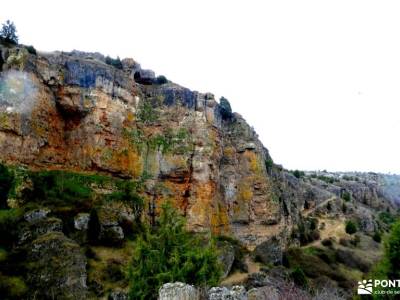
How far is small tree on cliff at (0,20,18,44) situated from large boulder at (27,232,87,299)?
87.7 feet

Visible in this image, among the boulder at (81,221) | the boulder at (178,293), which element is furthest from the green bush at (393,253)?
the boulder at (81,221)

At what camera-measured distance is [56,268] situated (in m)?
29.5

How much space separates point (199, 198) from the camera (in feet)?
164

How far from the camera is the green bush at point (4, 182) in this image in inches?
1469

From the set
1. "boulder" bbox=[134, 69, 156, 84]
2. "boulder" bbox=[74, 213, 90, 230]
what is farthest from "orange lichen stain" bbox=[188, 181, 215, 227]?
"boulder" bbox=[134, 69, 156, 84]

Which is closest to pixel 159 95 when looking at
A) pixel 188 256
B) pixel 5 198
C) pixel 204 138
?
pixel 204 138

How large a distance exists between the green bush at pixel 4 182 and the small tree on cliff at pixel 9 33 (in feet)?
56.8

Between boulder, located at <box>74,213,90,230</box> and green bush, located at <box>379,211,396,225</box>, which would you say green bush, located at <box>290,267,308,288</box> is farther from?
green bush, located at <box>379,211,396,225</box>

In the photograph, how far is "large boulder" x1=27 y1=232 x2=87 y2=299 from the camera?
2834 cm

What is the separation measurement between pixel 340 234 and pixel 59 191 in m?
42.6

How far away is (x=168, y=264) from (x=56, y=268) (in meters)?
12.6

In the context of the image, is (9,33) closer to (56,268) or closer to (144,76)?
(144,76)

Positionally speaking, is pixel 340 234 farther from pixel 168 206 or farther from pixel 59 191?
pixel 168 206

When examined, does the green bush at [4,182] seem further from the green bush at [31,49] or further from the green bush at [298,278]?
the green bush at [298,278]
